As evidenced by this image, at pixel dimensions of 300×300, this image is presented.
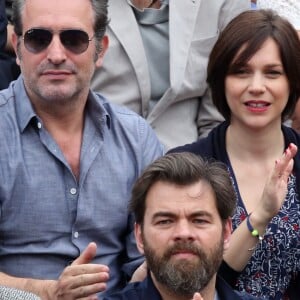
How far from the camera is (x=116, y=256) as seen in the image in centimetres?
398

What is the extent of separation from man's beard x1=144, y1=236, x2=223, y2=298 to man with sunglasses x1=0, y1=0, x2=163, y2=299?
43 cm

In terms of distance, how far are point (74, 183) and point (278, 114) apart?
2.99 feet

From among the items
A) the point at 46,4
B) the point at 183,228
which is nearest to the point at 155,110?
the point at 46,4

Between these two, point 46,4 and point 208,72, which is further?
point 208,72

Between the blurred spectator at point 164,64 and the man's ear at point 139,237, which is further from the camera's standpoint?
the blurred spectator at point 164,64

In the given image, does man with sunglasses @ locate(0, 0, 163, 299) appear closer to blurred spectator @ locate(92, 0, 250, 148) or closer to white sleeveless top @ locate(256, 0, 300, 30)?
blurred spectator @ locate(92, 0, 250, 148)

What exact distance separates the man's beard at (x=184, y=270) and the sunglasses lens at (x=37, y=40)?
0.94 meters

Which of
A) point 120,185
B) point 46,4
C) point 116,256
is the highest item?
point 46,4

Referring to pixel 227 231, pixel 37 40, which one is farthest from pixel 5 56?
pixel 227 231

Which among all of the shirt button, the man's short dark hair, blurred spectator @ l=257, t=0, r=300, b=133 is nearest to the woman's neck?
the man's short dark hair

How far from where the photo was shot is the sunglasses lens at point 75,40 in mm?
3885

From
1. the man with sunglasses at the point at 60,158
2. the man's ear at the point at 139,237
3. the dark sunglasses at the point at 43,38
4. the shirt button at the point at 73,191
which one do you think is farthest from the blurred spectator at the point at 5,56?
the man's ear at the point at 139,237

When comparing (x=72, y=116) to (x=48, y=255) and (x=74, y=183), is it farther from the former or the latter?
(x=48, y=255)

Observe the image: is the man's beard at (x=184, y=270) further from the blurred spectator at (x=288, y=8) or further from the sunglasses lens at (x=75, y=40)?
the blurred spectator at (x=288, y=8)
